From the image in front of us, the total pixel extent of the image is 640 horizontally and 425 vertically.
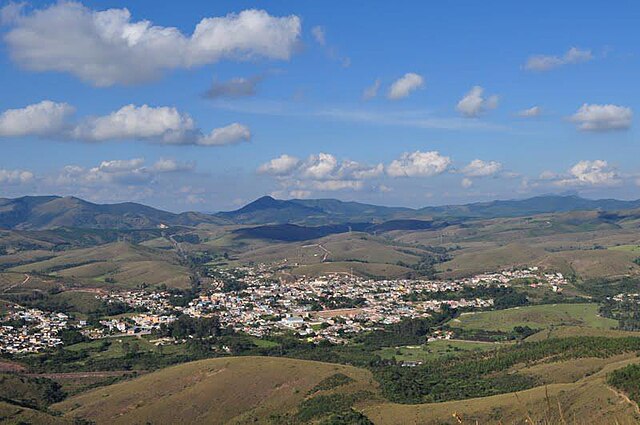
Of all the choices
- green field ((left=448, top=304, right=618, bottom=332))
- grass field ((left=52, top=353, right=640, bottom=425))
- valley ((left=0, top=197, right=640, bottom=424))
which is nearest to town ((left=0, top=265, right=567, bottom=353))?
valley ((left=0, top=197, right=640, bottom=424))

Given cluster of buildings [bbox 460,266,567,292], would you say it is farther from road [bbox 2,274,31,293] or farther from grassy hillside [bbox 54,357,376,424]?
road [bbox 2,274,31,293]

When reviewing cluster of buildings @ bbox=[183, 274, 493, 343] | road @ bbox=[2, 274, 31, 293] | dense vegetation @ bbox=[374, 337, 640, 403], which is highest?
road @ bbox=[2, 274, 31, 293]

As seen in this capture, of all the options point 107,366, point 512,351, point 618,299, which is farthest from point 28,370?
point 618,299

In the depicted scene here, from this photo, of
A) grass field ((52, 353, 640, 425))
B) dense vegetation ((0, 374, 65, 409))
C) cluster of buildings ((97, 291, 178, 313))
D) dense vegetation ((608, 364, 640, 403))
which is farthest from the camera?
cluster of buildings ((97, 291, 178, 313))

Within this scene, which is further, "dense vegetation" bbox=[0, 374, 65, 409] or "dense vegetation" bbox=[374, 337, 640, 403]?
"dense vegetation" bbox=[0, 374, 65, 409]

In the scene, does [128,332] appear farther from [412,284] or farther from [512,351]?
→ [412,284]

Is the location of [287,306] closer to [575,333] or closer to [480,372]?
[575,333]
